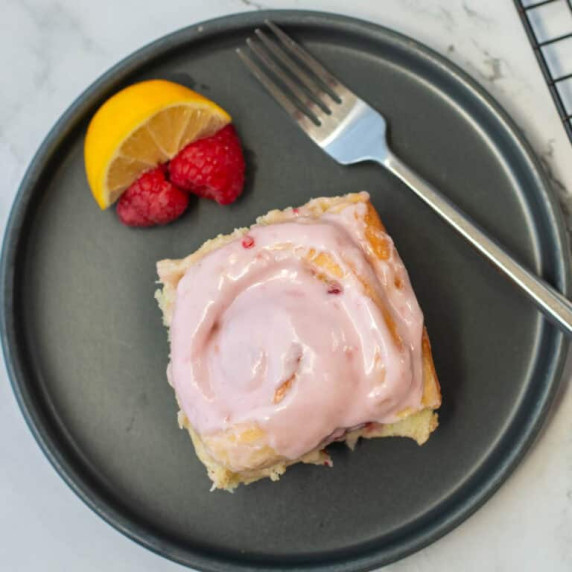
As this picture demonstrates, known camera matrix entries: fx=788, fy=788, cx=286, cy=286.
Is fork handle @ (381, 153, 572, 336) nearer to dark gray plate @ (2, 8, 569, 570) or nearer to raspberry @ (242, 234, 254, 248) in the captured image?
dark gray plate @ (2, 8, 569, 570)

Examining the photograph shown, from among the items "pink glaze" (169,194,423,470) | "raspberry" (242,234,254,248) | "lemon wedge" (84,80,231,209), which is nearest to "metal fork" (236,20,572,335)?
"lemon wedge" (84,80,231,209)

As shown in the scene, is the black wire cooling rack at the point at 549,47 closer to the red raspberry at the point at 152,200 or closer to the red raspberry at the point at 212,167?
the red raspberry at the point at 212,167

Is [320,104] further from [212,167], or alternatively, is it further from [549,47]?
[549,47]

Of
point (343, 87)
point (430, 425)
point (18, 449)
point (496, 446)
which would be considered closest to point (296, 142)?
point (343, 87)

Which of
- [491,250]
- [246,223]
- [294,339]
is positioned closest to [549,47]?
[491,250]

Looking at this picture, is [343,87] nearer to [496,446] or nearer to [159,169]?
[159,169]

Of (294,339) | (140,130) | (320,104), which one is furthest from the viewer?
(320,104)
